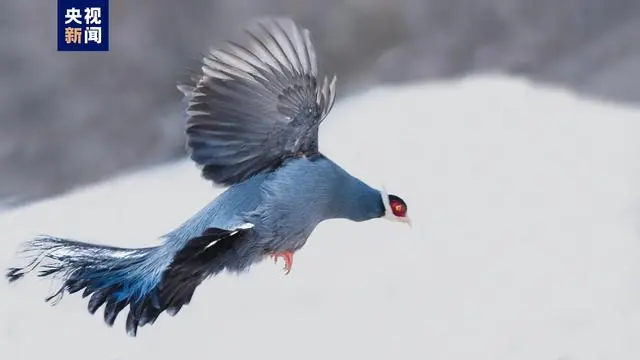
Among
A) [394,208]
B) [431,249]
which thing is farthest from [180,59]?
[394,208]

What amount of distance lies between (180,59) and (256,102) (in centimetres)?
67

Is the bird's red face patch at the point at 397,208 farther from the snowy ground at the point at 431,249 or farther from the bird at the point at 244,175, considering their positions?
the snowy ground at the point at 431,249

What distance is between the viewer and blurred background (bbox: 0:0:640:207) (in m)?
1.78

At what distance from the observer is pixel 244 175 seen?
120 centimetres

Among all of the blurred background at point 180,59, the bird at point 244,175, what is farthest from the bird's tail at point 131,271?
the blurred background at point 180,59

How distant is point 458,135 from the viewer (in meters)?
1.90

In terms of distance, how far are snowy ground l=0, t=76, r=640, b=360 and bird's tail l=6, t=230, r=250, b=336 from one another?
18 centimetres

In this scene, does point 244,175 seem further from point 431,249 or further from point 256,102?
point 431,249

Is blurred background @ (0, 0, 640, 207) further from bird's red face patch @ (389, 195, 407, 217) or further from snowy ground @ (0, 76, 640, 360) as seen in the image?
bird's red face patch @ (389, 195, 407, 217)

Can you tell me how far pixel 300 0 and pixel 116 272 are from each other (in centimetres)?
90

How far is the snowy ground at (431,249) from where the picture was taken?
53.9 inches

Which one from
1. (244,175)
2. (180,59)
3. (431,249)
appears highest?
(180,59)

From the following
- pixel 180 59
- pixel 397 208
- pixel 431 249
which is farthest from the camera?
pixel 180 59

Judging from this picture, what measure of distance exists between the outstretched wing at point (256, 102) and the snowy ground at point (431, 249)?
0.30 meters
